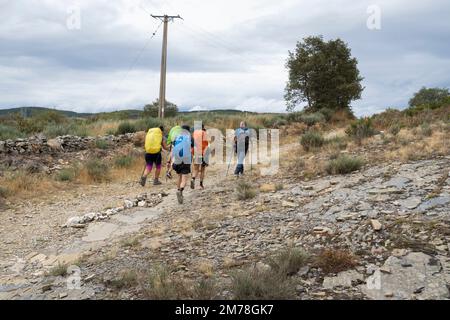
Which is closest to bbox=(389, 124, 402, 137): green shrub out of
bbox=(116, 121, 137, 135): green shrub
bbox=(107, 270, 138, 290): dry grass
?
bbox=(116, 121, 137, 135): green shrub

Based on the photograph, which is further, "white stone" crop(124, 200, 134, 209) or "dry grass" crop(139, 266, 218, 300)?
"white stone" crop(124, 200, 134, 209)

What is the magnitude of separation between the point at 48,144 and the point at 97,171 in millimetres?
2837

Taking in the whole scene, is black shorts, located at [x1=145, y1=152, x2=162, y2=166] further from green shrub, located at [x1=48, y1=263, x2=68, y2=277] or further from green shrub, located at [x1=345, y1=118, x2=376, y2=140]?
green shrub, located at [x1=345, y1=118, x2=376, y2=140]

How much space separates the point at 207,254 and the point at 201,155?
18.2 feet

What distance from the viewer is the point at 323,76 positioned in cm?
2978

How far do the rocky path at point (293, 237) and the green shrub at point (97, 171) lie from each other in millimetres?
3784

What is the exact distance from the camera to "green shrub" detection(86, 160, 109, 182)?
13.1 meters

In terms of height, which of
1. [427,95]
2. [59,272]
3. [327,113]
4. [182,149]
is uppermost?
[427,95]

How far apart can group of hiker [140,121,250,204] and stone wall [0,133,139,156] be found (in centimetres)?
436

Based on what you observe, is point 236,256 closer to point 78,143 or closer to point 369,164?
point 369,164

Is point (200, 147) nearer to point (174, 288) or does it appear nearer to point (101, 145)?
point (101, 145)

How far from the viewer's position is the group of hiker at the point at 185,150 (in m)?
9.74

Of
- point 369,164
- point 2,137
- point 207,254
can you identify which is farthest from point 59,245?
point 2,137

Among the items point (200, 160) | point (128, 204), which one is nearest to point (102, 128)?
point (200, 160)
